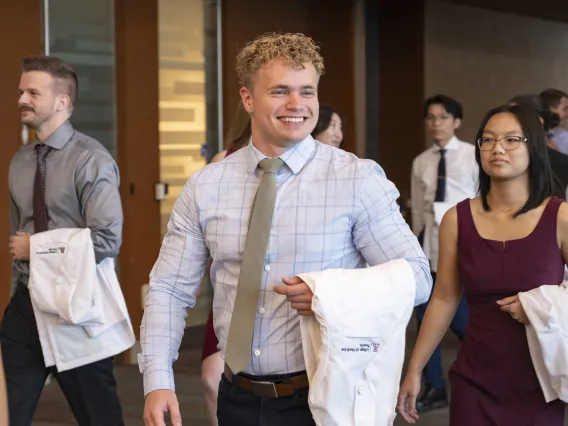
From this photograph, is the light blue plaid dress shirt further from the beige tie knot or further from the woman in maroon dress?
the woman in maroon dress

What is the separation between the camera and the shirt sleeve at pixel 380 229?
260 cm

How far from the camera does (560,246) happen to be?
10.8 feet

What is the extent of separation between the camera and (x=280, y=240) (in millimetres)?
2623

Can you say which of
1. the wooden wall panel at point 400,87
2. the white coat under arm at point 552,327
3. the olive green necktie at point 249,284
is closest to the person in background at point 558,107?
the wooden wall panel at point 400,87

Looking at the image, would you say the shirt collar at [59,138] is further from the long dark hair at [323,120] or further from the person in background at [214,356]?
the long dark hair at [323,120]

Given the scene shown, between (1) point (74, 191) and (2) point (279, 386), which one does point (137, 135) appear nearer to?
(1) point (74, 191)

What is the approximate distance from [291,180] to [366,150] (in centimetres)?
691

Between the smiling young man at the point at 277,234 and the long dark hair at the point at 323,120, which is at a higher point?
the long dark hair at the point at 323,120

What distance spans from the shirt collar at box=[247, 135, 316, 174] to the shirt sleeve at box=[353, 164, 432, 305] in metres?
0.17

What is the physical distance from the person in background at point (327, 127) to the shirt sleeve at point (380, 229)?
9.33 feet

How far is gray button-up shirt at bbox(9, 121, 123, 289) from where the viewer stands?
4.03 metres

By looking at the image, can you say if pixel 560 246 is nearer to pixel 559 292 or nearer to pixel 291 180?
pixel 559 292

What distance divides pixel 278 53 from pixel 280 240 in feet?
1.53

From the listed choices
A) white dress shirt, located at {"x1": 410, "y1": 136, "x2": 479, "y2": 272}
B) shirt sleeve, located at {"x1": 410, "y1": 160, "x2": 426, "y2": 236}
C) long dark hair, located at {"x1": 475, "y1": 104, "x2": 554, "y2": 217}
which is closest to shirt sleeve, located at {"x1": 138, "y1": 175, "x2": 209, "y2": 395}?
long dark hair, located at {"x1": 475, "y1": 104, "x2": 554, "y2": 217}
